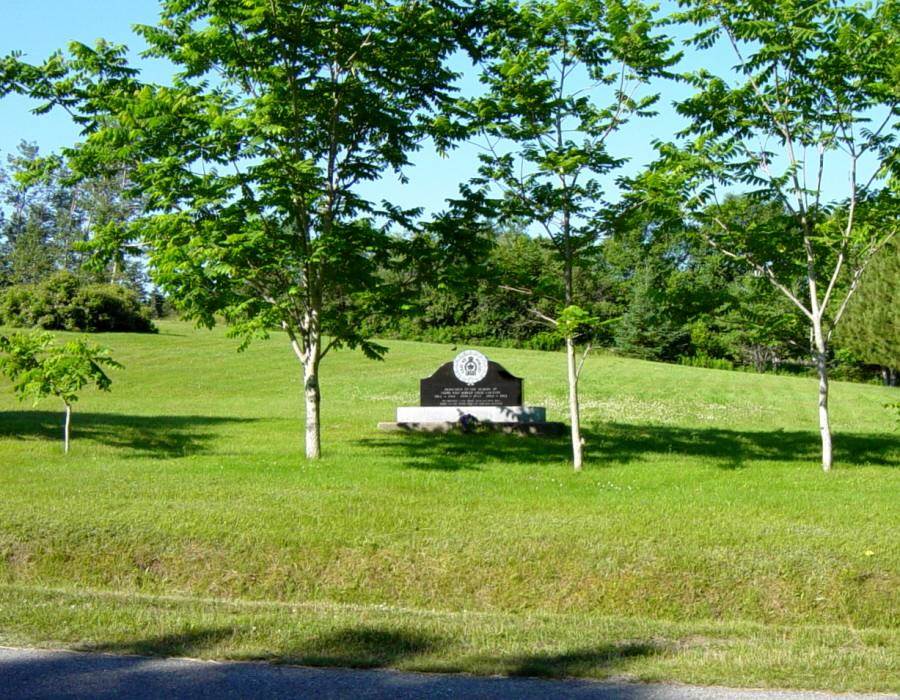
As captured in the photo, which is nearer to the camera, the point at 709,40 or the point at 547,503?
the point at 547,503

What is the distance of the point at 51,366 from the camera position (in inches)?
601

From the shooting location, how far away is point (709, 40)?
14.2 m

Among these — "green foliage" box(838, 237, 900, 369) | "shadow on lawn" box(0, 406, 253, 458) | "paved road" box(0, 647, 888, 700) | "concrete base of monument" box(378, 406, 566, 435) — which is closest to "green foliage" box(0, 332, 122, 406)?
"shadow on lawn" box(0, 406, 253, 458)

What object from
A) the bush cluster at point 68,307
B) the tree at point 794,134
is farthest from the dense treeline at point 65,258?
the tree at point 794,134

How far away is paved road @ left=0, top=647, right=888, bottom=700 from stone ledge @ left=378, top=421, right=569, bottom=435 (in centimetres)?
1347

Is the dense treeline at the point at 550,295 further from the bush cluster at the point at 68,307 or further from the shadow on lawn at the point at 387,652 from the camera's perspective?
the shadow on lawn at the point at 387,652

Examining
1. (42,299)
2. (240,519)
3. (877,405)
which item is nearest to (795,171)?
(240,519)

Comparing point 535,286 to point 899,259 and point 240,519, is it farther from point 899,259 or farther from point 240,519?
point 899,259

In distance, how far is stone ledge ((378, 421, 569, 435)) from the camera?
19109 mm

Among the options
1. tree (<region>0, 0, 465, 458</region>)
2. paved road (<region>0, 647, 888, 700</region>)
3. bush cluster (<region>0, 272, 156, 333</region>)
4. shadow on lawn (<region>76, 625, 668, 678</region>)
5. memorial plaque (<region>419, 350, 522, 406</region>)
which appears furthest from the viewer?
bush cluster (<region>0, 272, 156, 333</region>)

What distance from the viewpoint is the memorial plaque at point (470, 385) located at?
1991 cm

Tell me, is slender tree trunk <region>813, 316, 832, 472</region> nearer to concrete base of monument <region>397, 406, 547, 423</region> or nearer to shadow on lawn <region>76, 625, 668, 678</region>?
concrete base of monument <region>397, 406, 547, 423</region>

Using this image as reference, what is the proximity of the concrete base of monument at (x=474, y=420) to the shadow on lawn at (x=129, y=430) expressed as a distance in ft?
13.1

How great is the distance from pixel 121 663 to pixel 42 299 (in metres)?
42.7
